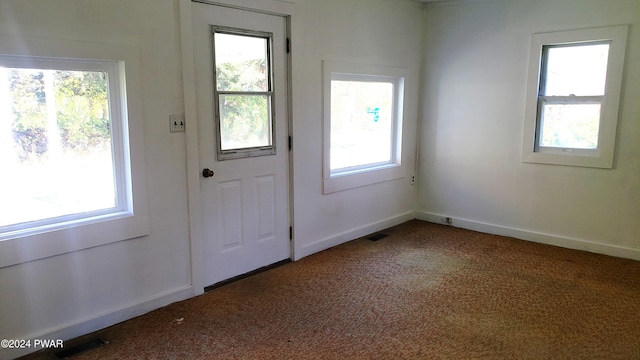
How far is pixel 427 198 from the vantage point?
17.5ft

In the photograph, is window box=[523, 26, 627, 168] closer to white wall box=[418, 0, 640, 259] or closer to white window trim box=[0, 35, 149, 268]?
white wall box=[418, 0, 640, 259]

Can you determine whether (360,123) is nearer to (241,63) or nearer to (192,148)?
(241,63)

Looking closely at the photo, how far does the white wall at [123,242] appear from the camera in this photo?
2.47 metres

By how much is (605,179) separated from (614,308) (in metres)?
1.45

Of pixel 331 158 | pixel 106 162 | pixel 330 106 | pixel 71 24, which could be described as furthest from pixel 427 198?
pixel 71 24

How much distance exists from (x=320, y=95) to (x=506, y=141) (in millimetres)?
2029

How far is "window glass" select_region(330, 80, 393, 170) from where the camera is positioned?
4395mm

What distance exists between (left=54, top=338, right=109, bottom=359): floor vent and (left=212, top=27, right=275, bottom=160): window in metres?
1.44

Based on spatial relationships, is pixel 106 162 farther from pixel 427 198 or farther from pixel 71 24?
pixel 427 198

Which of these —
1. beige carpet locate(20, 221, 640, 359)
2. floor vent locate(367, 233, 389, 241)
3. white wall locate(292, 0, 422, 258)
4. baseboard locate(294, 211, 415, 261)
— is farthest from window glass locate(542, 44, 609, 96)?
floor vent locate(367, 233, 389, 241)

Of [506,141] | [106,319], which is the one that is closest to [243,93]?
[106,319]

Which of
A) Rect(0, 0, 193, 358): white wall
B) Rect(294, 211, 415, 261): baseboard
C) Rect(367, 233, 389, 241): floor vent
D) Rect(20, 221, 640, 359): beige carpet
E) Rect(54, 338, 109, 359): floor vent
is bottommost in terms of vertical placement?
Rect(54, 338, 109, 359): floor vent

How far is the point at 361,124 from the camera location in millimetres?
4660

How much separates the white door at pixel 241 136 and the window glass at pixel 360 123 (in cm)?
75
